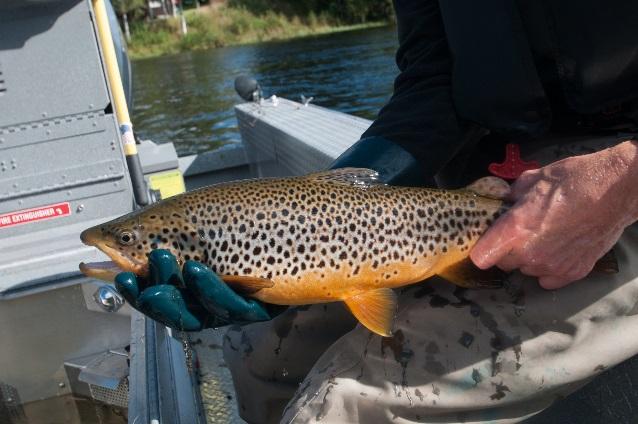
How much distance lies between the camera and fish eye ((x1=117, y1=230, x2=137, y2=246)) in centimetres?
173

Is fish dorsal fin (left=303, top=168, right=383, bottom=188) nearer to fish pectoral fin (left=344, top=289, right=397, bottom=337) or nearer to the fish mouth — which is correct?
fish pectoral fin (left=344, top=289, right=397, bottom=337)

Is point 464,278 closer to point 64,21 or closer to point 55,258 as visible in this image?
point 55,258

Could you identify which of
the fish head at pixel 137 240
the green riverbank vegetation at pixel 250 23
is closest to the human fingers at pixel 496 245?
the fish head at pixel 137 240

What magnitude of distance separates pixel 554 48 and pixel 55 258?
8.42 ft

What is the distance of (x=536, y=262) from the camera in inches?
60.4

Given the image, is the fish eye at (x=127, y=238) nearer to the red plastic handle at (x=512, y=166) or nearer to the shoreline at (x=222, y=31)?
the red plastic handle at (x=512, y=166)

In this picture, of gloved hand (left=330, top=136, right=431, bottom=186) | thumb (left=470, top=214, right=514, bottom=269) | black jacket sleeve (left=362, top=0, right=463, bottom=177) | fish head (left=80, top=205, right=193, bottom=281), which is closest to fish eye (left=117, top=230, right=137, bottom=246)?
fish head (left=80, top=205, right=193, bottom=281)

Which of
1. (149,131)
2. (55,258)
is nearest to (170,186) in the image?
(55,258)

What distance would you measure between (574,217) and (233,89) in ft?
58.8

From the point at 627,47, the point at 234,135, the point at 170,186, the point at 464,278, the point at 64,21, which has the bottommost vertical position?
the point at 234,135

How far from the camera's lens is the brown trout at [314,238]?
1.67 metres

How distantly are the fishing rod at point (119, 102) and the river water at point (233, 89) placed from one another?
813 cm

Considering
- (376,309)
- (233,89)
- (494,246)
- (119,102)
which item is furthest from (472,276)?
(233,89)

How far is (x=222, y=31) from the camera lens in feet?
146
